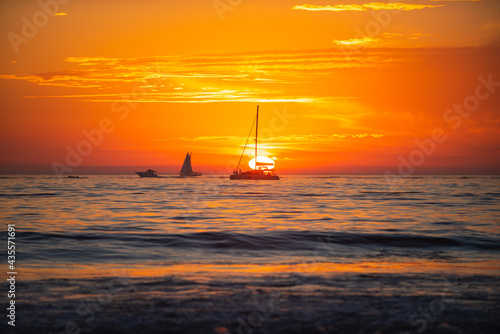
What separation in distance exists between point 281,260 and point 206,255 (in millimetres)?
3172

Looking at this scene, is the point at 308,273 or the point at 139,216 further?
the point at 139,216

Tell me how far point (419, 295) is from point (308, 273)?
3750 millimetres

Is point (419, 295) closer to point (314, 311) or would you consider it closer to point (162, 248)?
point (314, 311)

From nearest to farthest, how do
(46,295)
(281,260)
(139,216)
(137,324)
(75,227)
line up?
(137,324) → (46,295) → (281,260) → (75,227) → (139,216)

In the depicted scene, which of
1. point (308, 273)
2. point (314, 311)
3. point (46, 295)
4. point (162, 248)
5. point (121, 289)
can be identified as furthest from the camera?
point (162, 248)

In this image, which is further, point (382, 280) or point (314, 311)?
point (382, 280)

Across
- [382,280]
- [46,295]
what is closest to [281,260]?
[382,280]

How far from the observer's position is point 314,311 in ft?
29.5

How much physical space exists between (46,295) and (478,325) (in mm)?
9285

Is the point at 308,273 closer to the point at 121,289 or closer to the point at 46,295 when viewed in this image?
the point at 121,289

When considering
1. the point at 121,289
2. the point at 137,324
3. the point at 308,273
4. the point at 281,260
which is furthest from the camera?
the point at 281,260

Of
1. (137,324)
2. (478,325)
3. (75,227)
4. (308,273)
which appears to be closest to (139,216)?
(75,227)

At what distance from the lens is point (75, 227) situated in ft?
86.9

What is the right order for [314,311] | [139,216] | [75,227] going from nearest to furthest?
[314,311] < [75,227] < [139,216]
